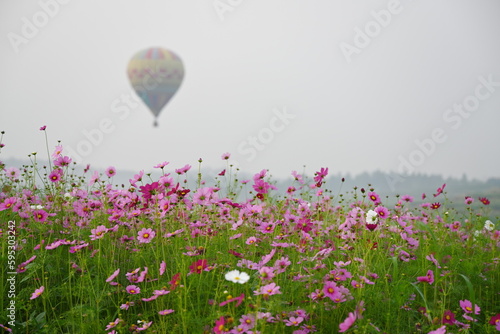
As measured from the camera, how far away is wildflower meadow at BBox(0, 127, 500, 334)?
2656 mm

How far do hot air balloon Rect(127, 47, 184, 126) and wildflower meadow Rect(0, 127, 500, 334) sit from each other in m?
20.9

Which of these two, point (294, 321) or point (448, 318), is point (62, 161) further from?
point (448, 318)

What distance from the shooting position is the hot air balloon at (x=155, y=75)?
2534 centimetres

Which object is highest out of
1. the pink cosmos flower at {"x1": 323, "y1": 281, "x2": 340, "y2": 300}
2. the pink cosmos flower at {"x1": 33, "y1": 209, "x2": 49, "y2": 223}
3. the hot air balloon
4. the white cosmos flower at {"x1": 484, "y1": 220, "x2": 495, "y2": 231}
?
the hot air balloon

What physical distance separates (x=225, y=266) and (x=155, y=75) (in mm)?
23263

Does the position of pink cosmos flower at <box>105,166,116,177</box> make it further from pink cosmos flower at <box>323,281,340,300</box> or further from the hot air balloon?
the hot air balloon

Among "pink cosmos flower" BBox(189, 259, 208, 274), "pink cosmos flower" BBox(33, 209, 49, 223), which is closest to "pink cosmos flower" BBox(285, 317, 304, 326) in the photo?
"pink cosmos flower" BBox(189, 259, 208, 274)

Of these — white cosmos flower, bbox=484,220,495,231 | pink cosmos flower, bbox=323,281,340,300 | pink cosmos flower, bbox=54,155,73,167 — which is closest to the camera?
pink cosmos flower, bbox=323,281,340,300

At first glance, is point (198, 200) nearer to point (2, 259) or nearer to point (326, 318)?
point (326, 318)

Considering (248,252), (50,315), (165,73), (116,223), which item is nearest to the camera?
(50,315)

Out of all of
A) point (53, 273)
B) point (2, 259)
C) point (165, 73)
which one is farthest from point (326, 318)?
point (165, 73)

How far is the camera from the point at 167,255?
369 centimetres

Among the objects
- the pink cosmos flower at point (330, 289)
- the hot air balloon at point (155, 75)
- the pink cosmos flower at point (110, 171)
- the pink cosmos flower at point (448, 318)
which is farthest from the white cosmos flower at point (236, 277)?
the hot air balloon at point (155, 75)

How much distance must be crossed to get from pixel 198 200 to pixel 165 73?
23.0 m
